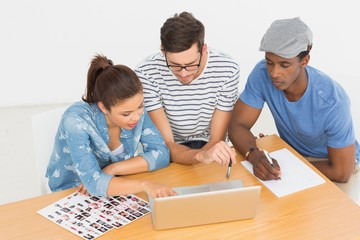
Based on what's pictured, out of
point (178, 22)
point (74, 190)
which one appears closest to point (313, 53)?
point (178, 22)

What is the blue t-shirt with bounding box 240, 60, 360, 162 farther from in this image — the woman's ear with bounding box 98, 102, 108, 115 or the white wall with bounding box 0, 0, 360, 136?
the white wall with bounding box 0, 0, 360, 136

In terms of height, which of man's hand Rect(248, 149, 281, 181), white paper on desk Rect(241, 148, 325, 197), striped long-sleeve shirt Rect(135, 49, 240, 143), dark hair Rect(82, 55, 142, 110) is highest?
dark hair Rect(82, 55, 142, 110)

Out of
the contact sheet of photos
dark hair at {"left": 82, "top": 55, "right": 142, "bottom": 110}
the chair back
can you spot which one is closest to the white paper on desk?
the contact sheet of photos

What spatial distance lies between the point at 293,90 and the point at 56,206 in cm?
123

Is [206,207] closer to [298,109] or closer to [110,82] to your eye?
[110,82]

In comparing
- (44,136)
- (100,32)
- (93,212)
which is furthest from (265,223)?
(100,32)

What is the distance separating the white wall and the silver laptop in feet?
8.61

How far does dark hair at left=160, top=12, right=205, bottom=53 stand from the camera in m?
2.31

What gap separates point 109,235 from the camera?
6.32 ft

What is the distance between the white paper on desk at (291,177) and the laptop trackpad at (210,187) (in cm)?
24

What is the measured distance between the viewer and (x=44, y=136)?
241 centimetres

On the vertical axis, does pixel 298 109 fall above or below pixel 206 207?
above

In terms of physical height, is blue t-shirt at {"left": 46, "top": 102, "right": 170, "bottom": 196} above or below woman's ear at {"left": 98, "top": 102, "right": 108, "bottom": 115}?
below

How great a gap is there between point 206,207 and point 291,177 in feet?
1.76
